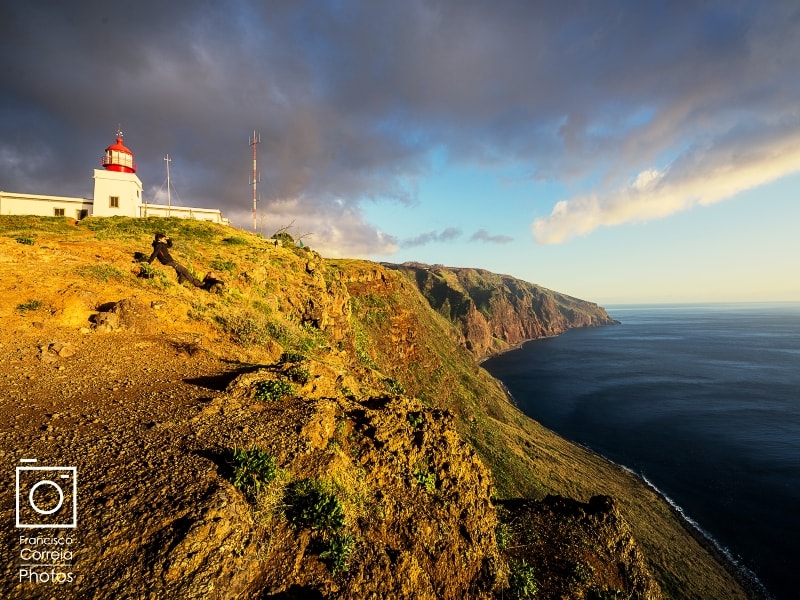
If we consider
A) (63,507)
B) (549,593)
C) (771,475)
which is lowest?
(771,475)

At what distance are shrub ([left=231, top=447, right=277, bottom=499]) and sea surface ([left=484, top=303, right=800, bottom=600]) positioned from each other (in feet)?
182

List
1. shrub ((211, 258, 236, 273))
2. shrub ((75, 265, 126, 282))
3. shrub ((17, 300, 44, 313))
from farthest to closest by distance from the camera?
shrub ((211, 258, 236, 273)) → shrub ((75, 265, 126, 282)) → shrub ((17, 300, 44, 313))

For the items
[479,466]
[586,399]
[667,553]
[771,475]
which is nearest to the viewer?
[479,466]

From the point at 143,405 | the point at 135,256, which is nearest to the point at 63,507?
the point at 143,405

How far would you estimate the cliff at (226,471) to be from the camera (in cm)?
586

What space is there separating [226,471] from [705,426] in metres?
94.0

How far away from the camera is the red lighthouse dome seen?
39562 mm

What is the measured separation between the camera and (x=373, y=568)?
7.34 meters

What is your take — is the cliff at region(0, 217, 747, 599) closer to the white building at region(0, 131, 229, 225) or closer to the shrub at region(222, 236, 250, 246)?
the shrub at region(222, 236, 250, 246)

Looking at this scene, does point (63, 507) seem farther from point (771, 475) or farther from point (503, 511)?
point (771, 475)

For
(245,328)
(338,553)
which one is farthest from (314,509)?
(245,328)

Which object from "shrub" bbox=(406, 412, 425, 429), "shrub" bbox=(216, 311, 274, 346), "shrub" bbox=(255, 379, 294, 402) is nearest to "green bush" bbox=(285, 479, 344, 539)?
"shrub" bbox=(255, 379, 294, 402)

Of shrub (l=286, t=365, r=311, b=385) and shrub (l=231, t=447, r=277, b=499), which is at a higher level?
shrub (l=286, t=365, r=311, b=385)

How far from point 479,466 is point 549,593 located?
3759 mm
